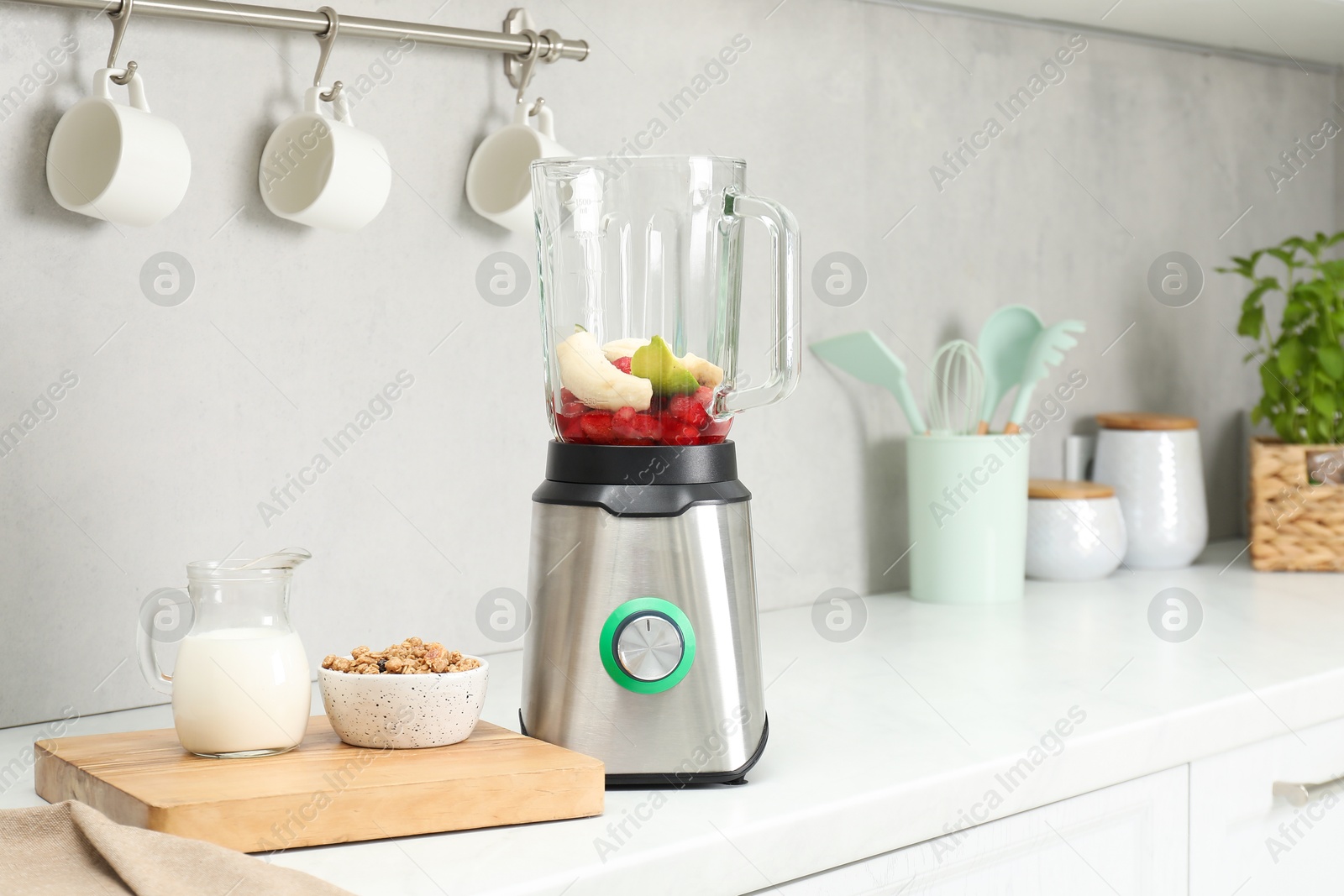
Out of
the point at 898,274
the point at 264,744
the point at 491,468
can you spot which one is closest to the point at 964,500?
the point at 898,274

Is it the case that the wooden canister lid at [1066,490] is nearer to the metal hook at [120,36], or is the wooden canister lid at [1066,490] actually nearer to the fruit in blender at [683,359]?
the fruit in blender at [683,359]

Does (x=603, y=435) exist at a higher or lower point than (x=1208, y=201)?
lower

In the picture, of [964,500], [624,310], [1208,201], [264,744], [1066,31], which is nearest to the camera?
[264,744]

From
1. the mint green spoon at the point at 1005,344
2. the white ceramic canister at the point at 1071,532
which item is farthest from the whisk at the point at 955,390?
the white ceramic canister at the point at 1071,532

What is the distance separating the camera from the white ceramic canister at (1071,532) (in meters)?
1.58

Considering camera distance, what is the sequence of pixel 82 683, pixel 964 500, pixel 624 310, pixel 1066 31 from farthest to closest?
1. pixel 1066 31
2. pixel 964 500
3. pixel 82 683
4. pixel 624 310

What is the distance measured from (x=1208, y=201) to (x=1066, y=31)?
0.39m

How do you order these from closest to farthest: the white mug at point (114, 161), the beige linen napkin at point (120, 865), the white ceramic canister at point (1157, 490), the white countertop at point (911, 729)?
the beige linen napkin at point (120, 865) < the white countertop at point (911, 729) < the white mug at point (114, 161) < the white ceramic canister at point (1157, 490)

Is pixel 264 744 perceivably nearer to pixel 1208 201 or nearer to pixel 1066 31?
pixel 1066 31

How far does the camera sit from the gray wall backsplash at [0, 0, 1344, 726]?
3.22 ft

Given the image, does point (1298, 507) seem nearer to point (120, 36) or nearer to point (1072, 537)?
point (1072, 537)

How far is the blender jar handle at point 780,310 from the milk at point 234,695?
0.34m

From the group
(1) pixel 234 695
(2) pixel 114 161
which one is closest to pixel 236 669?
(1) pixel 234 695

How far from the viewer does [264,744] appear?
0.77 meters
